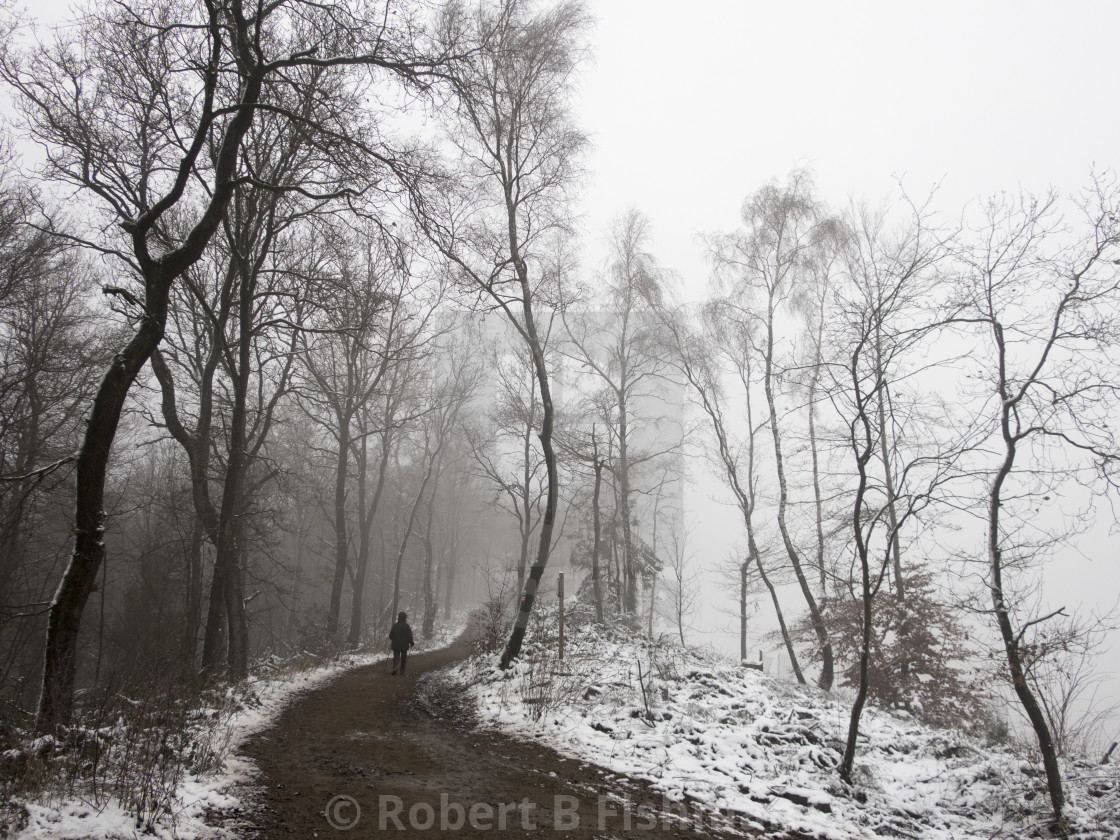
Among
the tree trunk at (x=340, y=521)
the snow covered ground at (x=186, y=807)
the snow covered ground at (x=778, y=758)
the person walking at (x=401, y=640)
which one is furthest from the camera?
the tree trunk at (x=340, y=521)

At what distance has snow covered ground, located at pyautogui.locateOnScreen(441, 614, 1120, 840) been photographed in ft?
19.1

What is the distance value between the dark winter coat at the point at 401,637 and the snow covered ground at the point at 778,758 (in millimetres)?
3897

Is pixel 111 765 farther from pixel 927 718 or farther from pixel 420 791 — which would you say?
pixel 927 718

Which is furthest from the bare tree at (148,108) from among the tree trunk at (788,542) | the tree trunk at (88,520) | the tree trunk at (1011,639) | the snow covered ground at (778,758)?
the tree trunk at (788,542)

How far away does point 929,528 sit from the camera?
7723mm

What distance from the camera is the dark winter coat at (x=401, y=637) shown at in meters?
13.7

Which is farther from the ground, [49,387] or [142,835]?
[49,387]

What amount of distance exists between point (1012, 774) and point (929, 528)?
2.80 meters

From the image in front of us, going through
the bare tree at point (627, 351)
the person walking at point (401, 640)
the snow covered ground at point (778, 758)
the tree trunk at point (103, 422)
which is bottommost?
the snow covered ground at point (778, 758)

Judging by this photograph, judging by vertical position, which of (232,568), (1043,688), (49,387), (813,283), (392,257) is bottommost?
(1043,688)

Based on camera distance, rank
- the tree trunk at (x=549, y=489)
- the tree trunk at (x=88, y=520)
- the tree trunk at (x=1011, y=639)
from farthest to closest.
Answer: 1. the tree trunk at (x=549, y=489)
2. the tree trunk at (x=1011, y=639)
3. the tree trunk at (x=88, y=520)

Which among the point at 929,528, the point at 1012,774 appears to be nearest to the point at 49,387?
the point at 929,528

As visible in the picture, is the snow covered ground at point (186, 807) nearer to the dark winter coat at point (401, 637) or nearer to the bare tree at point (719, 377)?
the dark winter coat at point (401, 637)

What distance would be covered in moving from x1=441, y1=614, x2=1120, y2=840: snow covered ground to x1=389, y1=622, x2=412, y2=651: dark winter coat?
390cm
